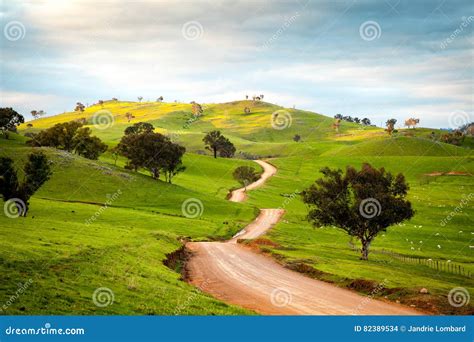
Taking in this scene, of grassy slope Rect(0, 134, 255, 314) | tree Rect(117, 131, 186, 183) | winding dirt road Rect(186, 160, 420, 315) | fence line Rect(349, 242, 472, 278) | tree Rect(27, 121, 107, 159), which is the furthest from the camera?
tree Rect(27, 121, 107, 159)

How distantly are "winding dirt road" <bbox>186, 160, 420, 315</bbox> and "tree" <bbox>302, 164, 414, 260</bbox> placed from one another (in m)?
10.8

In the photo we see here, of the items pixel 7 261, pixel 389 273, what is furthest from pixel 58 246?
pixel 389 273

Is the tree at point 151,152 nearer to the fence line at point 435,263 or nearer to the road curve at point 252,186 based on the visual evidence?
the road curve at point 252,186

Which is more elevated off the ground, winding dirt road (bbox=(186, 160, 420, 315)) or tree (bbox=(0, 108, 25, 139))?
tree (bbox=(0, 108, 25, 139))

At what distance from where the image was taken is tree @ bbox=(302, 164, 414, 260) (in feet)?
196

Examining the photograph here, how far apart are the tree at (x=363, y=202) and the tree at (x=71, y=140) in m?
85.6

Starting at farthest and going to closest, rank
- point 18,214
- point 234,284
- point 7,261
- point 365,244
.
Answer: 1. point 18,214
2. point 365,244
3. point 234,284
4. point 7,261

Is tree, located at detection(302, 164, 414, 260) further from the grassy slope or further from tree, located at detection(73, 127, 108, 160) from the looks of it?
tree, located at detection(73, 127, 108, 160)

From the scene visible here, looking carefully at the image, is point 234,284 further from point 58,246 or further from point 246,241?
point 246,241

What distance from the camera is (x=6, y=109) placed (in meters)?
144

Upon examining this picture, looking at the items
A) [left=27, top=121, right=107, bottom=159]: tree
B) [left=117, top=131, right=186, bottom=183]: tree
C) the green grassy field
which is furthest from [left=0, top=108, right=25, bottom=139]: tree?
[left=117, top=131, right=186, bottom=183]: tree

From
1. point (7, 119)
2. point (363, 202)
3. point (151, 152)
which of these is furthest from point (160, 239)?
point (7, 119)

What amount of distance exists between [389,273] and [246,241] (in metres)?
29.9

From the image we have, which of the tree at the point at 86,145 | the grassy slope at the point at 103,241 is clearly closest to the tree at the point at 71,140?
the tree at the point at 86,145
